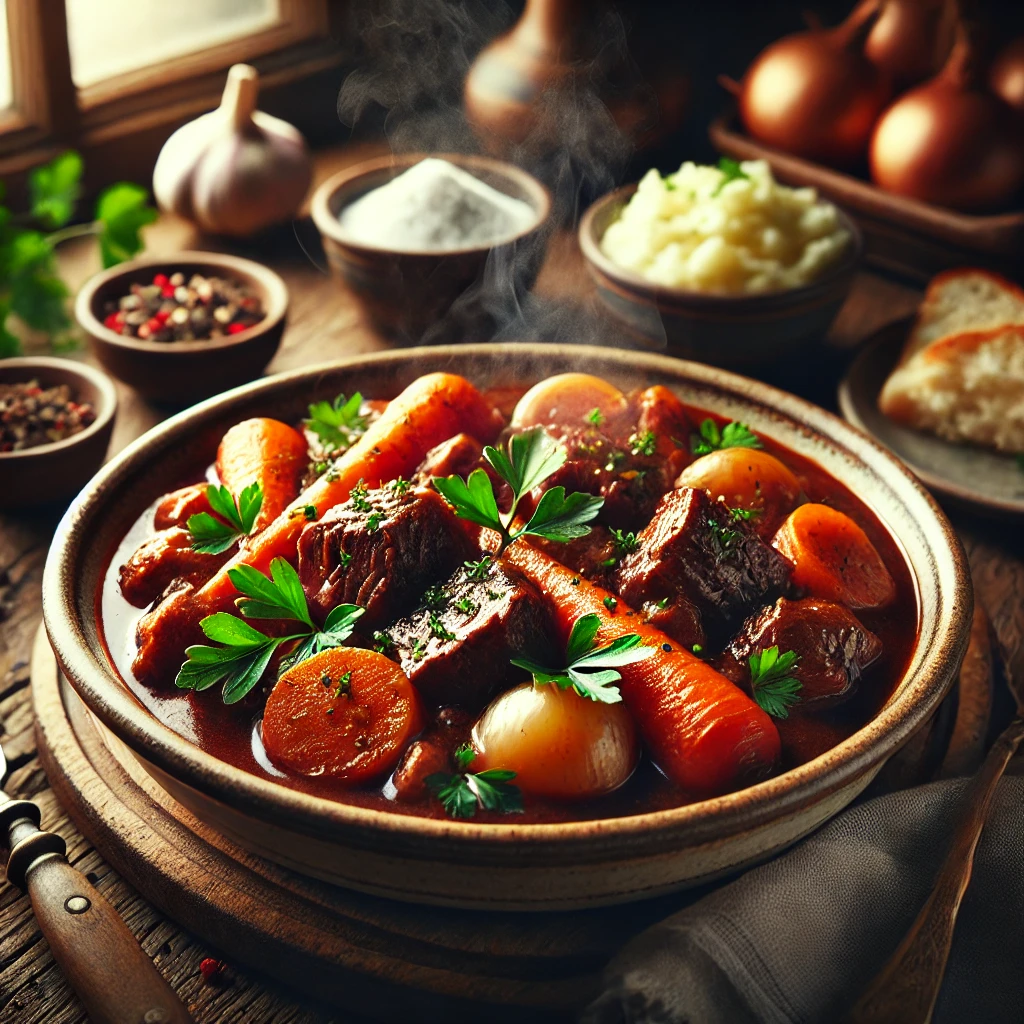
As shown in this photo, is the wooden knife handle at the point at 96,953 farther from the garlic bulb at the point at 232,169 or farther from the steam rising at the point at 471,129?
the garlic bulb at the point at 232,169

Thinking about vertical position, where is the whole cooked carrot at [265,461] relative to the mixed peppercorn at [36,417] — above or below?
above

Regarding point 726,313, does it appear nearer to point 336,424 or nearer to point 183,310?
point 336,424

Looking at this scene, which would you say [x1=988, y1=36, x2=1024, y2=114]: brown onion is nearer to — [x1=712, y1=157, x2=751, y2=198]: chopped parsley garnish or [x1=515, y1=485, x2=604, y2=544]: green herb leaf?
[x1=712, y1=157, x2=751, y2=198]: chopped parsley garnish

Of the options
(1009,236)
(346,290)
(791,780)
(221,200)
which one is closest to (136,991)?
(791,780)

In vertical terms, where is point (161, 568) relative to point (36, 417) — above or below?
above

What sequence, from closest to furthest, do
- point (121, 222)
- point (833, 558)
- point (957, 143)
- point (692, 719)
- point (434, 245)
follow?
point (692, 719)
point (833, 558)
point (434, 245)
point (121, 222)
point (957, 143)

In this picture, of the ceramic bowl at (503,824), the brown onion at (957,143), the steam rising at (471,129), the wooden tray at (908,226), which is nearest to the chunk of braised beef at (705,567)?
the ceramic bowl at (503,824)

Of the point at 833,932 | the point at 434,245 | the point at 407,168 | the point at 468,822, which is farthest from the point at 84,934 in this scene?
the point at 407,168
